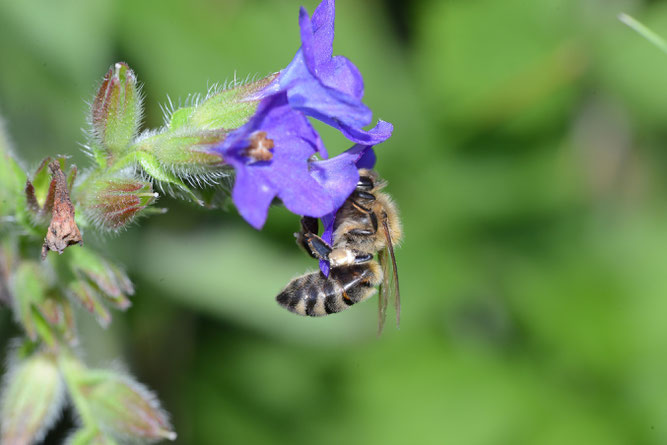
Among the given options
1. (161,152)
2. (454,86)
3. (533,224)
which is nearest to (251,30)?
(454,86)

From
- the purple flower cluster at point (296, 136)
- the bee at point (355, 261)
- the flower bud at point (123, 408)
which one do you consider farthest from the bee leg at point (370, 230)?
the flower bud at point (123, 408)

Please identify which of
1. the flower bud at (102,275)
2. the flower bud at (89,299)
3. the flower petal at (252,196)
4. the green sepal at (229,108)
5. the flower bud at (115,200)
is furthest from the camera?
the flower bud at (89,299)

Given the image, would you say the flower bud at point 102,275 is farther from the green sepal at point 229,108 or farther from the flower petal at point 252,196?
the flower petal at point 252,196

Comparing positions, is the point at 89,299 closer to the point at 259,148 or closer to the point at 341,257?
the point at 341,257

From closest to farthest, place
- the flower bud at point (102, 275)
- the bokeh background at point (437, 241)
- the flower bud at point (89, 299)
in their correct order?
the flower bud at point (102, 275)
the flower bud at point (89, 299)
the bokeh background at point (437, 241)

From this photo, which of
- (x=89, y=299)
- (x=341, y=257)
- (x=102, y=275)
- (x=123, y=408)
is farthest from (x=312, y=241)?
(x=123, y=408)

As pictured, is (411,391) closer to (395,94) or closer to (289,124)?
(395,94)
